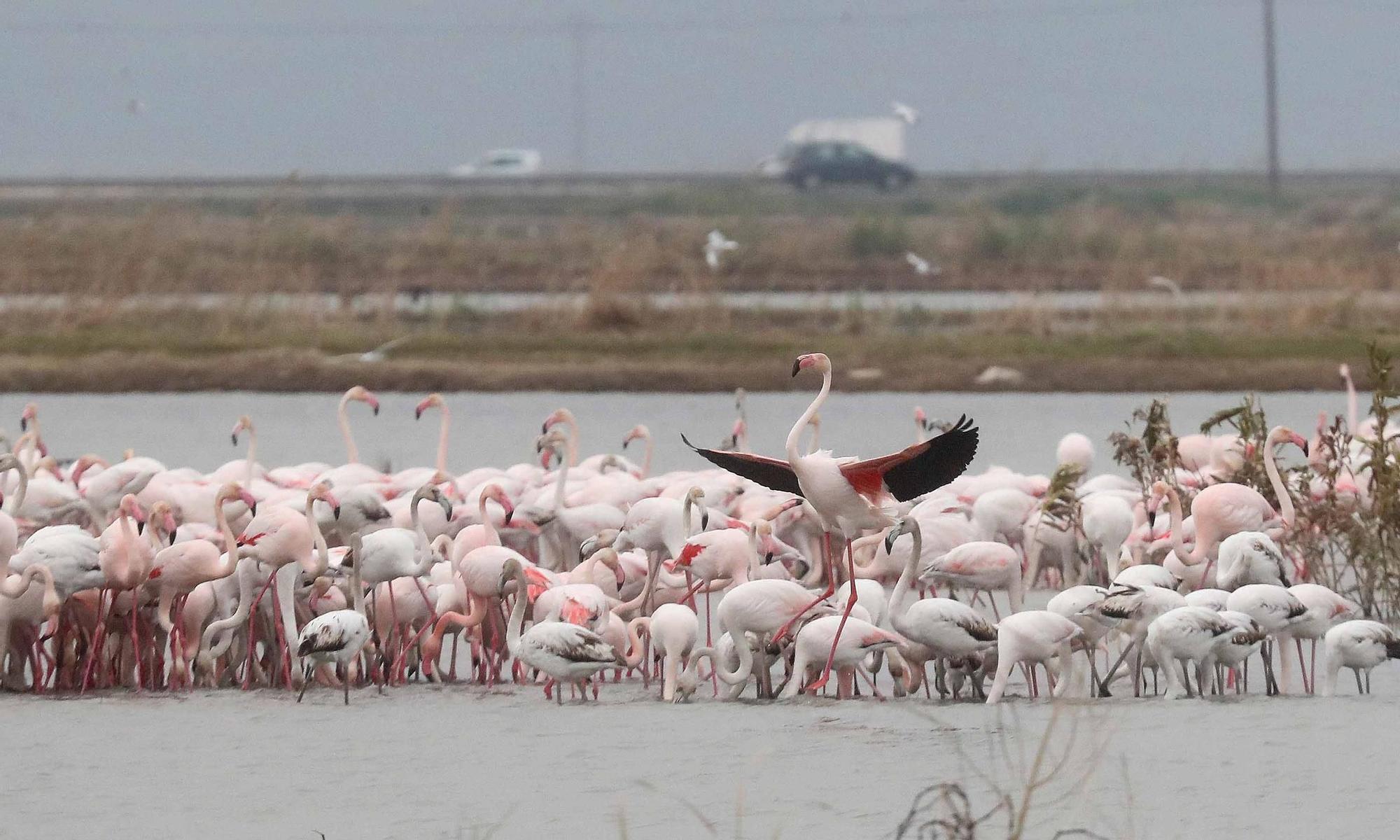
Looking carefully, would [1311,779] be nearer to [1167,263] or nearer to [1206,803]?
[1206,803]

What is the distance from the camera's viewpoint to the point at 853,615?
770 centimetres

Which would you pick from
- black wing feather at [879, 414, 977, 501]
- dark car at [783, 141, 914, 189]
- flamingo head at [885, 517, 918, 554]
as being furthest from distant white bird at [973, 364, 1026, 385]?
dark car at [783, 141, 914, 189]

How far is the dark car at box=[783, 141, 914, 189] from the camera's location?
57719 mm

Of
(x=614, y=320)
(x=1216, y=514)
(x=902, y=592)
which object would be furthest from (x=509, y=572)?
(x=614, y=320)

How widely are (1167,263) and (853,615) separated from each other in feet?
73.3

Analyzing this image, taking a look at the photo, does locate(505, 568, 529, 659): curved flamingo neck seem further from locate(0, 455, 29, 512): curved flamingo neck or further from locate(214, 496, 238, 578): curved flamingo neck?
locate(0, 455, 29, 512): curved flamingo neck

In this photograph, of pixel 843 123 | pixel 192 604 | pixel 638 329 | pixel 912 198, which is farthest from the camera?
pixel 843 123

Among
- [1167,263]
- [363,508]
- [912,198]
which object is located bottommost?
[363,508]

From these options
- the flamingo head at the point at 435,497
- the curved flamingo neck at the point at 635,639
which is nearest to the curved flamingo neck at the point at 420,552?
the flamingo head at the point at 435,497

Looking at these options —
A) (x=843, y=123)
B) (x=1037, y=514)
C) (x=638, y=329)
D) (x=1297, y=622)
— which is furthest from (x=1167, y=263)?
(x=843, y=123)

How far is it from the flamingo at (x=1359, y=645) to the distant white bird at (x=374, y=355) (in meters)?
14.0

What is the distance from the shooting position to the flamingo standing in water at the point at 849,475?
738cm

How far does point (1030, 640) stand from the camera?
7.20 meters

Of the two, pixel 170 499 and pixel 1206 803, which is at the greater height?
pixel 170 499
